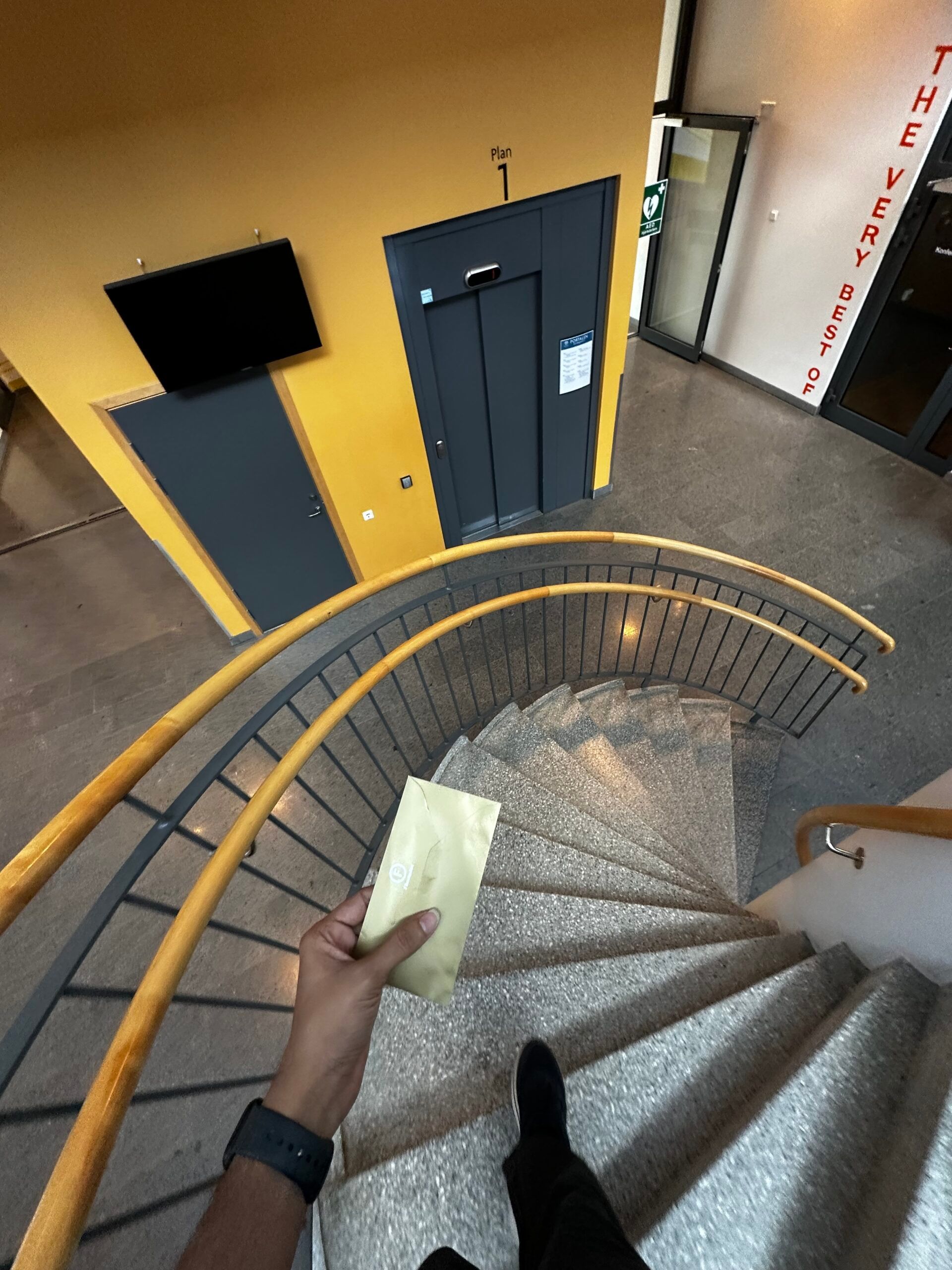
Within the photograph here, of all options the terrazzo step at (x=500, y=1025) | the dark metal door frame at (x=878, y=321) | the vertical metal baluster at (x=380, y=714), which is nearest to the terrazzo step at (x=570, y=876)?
the terrazzo step at (x=500, y=1025)

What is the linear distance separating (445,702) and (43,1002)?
116 inches

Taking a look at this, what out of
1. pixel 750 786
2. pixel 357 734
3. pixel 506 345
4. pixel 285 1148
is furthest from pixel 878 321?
pixel 285 1148

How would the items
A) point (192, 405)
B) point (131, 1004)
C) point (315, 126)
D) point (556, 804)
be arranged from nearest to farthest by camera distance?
point (131, 1004), point (315, 126), point (556, 804), point (192, 405)

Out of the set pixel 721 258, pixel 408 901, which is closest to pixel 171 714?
pixel 408 901

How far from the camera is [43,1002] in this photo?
829 millimetres

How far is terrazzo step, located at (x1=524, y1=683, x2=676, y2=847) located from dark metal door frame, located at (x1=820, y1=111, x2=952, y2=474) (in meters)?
4.24

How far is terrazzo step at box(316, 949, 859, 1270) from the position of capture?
1122 mm

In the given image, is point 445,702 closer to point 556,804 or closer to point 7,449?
point 556,804

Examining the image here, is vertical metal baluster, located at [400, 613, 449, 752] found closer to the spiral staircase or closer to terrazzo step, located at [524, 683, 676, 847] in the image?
the spiral staircase

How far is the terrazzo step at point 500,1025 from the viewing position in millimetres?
1361

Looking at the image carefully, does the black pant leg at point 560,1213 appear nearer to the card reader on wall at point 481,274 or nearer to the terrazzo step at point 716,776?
the terrazzo step at point 716,776

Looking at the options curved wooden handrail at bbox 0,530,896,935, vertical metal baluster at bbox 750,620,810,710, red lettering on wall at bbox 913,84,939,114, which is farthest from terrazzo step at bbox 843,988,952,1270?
red lettering on wall at bbox 913,84,939,114

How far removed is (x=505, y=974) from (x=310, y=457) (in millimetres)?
3062

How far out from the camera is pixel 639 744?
344 cm
